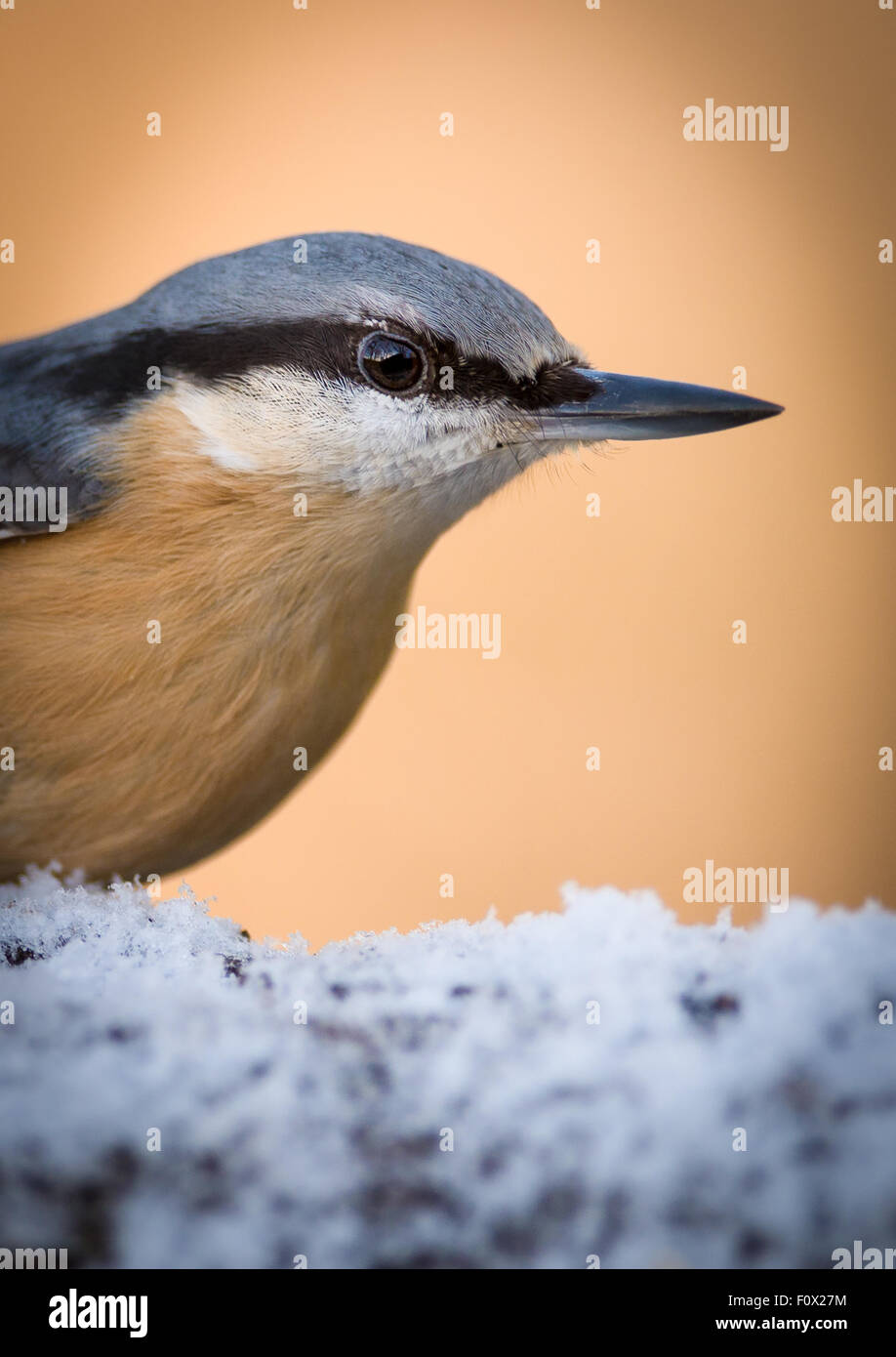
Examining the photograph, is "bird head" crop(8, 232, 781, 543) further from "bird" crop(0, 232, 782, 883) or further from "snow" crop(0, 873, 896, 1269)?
"snow" crop(0, 873, 896, 1269)

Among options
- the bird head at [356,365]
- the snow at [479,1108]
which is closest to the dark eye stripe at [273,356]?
the bird head at [356,365]

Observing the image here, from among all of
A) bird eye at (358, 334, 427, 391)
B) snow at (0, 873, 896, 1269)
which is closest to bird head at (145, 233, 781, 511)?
bird eye at (358, 334, 427, 391)

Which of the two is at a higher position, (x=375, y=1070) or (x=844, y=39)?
(x=844, y=39)

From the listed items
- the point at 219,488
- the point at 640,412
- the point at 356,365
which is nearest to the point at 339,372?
the point at 356,365


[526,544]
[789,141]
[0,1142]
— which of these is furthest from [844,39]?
[0,1142]

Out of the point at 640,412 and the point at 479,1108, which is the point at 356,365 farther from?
the point at 479,1108

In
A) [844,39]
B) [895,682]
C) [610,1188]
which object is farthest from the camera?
[895,682]

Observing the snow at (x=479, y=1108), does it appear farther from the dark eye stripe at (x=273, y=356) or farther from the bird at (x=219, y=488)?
the dark eye stripe at (x=273, y=356)

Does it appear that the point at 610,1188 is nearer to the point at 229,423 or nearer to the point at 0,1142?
the point at 0,1142
